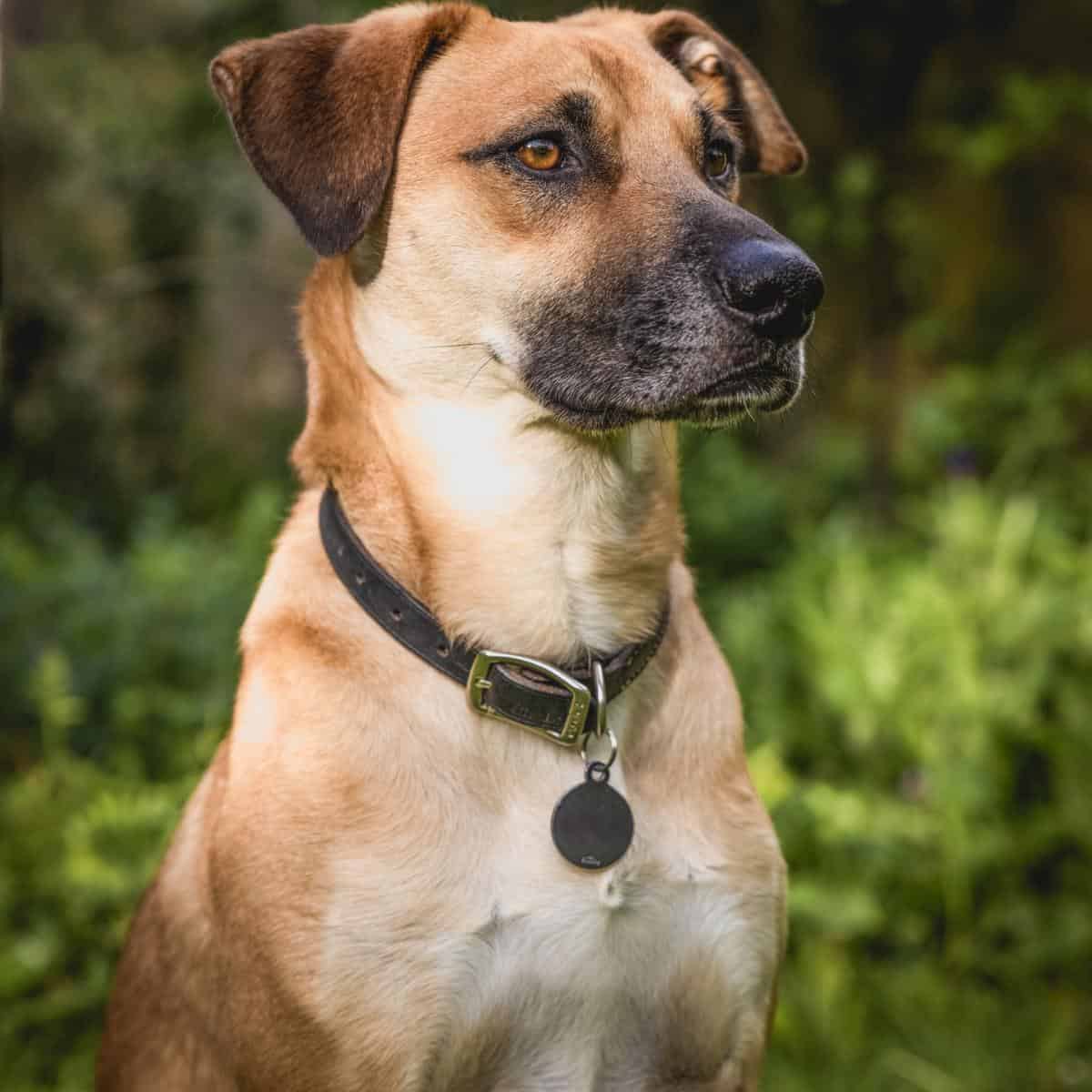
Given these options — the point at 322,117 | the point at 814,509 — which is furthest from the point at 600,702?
the point at 814,509

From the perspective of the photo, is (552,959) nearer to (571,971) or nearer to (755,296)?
(571,971)

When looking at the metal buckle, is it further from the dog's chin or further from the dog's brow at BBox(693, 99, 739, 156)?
the dog's brow at BBox(693, 99, 739, 156)

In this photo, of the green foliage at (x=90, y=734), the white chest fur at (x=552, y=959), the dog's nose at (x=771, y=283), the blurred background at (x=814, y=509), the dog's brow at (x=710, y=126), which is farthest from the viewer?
the blurred background at (x=814, y=509)

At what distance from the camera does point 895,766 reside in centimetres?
450

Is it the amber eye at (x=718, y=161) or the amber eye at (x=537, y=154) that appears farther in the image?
the amber eye at (x=718, y=161)

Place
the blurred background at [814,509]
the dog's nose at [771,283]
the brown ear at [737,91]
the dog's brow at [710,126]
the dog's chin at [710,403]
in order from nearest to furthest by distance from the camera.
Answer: the dog's nose at [771,283]
the dog's chin at [710,403]
the dog's brow at [710,126]
the brown ear at [737,91]
the blurred background at [814,509]

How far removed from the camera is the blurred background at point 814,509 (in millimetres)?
3965

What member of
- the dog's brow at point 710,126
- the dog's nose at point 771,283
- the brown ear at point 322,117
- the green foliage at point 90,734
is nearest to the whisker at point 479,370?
the brown ear at point 322,117

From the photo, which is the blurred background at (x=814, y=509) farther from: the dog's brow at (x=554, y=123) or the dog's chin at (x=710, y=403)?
the dog's brow at (x=554, y=123)

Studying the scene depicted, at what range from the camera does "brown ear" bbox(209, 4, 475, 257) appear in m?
2.47

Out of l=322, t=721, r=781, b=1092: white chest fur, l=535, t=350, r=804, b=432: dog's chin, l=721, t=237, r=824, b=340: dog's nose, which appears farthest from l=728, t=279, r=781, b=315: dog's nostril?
l=322, t=721, r=781, b=1092: white chest fur

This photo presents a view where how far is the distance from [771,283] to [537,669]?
74cm

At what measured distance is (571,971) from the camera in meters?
2.29

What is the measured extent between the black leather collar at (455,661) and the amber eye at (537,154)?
714 mm
